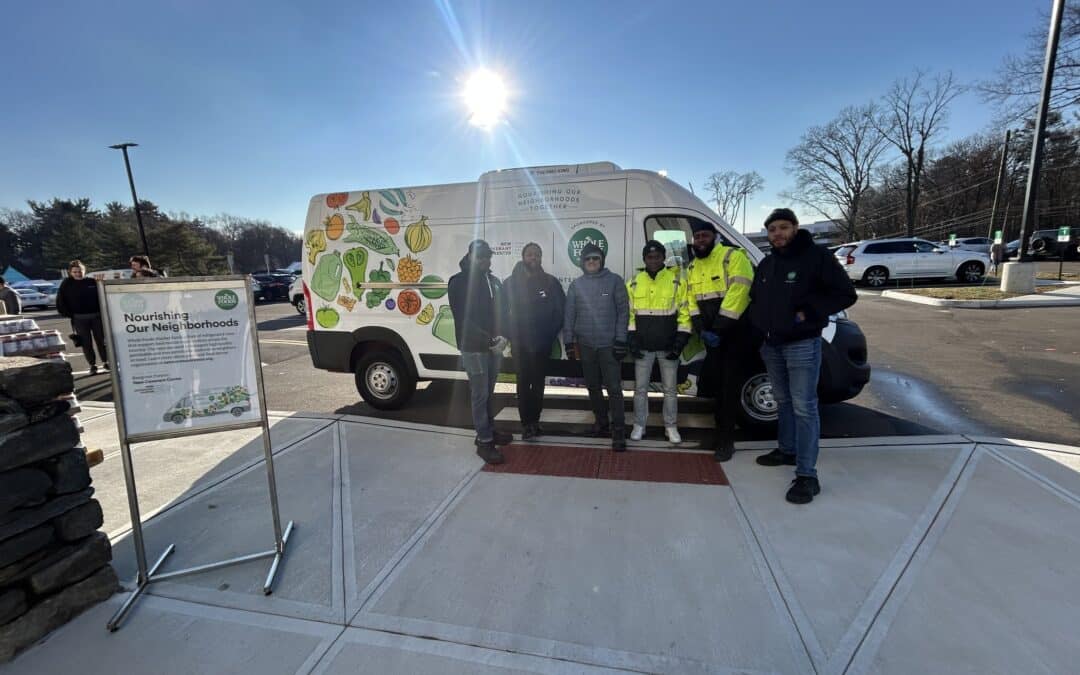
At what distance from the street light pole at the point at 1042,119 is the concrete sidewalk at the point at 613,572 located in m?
13.2

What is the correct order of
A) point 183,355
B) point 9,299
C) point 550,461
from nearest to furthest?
1. point 183,355
2. point 550,461
3. point 9,299

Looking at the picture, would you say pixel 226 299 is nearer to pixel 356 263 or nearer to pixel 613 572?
pixel 613 572

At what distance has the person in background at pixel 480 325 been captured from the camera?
12.4 feet

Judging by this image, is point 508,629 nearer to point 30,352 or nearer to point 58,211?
point 30,352

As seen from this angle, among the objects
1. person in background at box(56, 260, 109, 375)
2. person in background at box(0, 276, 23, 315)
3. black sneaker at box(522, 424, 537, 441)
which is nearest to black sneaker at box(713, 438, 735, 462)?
black sneaker at box(522, 424, 537, 441)

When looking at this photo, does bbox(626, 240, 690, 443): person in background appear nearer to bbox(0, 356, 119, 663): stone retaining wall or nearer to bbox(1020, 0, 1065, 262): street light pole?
bbox(0, 356, 119, 663): stone retaining wall

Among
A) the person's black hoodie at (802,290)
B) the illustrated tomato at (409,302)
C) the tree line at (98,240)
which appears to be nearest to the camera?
the person's black hoodie at (802,290)

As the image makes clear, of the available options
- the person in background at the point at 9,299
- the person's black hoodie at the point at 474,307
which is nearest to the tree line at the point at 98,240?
the person in background at the point at 9,299

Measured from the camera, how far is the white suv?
1641cm

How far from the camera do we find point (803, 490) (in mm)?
3111

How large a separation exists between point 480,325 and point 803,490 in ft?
8.66

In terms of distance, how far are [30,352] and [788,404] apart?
643cm

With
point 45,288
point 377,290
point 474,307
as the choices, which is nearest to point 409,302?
point 377,290

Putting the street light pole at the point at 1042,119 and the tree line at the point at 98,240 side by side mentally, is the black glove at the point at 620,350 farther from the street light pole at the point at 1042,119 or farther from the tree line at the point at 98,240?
the tree line at the point at 98,240
